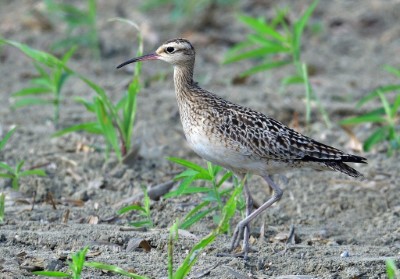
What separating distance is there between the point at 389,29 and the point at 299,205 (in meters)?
7.08

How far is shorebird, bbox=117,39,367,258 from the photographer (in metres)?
7.19

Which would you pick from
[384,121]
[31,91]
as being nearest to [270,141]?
[384,121]

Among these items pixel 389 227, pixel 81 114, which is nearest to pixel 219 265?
pixel 389 227

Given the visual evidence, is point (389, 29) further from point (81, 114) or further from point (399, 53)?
point (81, 114)

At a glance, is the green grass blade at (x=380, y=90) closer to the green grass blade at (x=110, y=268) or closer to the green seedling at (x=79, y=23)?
the green seedling at (x=79, y=23)

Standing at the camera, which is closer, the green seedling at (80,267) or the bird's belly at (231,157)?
the green seedling at (80,267)

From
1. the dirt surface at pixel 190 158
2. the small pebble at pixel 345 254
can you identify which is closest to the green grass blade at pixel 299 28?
the dirt surface at pixel 190 158

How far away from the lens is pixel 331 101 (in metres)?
11.6

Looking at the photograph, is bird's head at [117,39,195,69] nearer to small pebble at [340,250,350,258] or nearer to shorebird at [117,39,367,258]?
shorebird at [117,39,367,258]

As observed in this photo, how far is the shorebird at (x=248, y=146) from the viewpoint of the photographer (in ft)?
23.6

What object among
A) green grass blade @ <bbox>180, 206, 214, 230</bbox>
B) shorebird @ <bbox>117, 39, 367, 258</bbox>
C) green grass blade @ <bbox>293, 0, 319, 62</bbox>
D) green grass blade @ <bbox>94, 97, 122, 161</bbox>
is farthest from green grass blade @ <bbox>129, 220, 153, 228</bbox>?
green grass blade @ <bbox>293, 0, 319, 62</bbox>

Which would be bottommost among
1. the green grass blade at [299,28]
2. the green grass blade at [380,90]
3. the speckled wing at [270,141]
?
the speckled wing at [270,141]

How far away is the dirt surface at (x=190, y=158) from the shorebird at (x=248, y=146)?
1.93 feet

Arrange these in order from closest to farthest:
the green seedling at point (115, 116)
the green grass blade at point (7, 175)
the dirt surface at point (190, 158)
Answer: the dirt surface at point (190, 158) < the green grass blade at point (7, 175) < the green seedling at point (115, 116)
